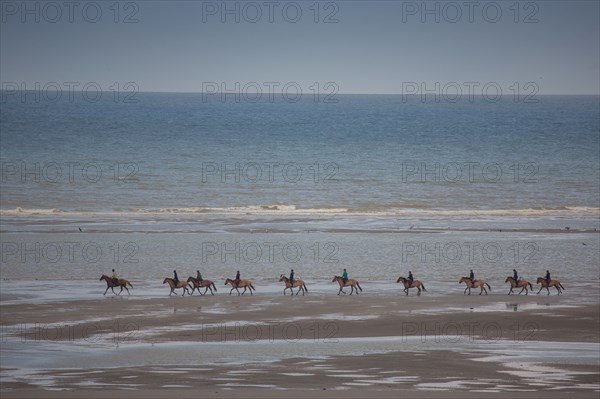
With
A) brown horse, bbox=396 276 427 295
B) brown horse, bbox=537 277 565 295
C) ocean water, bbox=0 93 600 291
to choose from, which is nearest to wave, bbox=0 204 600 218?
ocean water, bbox=0 93 600 291

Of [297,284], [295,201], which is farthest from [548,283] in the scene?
[295,201]

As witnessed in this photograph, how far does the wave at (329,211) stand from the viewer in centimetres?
4525

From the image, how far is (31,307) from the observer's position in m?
22.5

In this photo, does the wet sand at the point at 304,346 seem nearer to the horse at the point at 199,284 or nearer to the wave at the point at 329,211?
the horse at the point at 199,284

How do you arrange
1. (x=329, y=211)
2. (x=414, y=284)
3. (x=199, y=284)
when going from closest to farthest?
1. (x=199, y=284)
2. (x=414, y=284)
3. (x=329, y=211)

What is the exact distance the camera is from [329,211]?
47594 mm

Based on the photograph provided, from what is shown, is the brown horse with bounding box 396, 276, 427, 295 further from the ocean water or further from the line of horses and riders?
the ocean water

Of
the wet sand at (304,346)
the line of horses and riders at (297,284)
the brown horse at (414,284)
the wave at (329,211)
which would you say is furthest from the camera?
the wave at (329,211)

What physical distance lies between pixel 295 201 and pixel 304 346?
108ft

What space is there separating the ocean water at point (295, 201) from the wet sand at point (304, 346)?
15.8 feet

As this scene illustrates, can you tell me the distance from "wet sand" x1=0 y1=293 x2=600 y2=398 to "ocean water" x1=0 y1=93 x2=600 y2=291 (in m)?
4.82

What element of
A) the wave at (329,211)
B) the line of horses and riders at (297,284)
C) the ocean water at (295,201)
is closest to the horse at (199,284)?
the line of horses and riders at (297,284)

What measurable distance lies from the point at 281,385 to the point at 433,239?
68.1 feet

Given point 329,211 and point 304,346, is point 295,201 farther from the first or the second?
point 304,346
